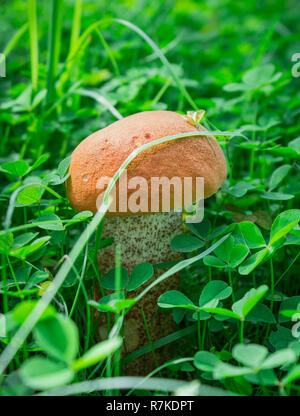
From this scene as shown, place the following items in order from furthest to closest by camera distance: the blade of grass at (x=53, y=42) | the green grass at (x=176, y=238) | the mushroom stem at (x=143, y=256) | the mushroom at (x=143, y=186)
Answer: the blade of grass at (x=53, y=42) < the mushroom stem at (x=143, y=256) < the mushroom at (x=143, y=186) < the green grass at (x=176, y=238)

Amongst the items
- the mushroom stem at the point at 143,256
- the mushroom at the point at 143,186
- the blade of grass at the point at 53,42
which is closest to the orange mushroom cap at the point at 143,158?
the mushroom at the point at 143,186

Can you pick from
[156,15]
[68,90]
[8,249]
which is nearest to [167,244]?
[8,249]

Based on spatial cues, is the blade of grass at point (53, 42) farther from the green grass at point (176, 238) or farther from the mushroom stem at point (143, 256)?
the mushroom stem at point (143, 256)

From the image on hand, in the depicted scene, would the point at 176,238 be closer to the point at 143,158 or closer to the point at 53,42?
the point at 143,158

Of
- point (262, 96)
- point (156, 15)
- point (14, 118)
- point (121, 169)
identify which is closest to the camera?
point (121, 169)

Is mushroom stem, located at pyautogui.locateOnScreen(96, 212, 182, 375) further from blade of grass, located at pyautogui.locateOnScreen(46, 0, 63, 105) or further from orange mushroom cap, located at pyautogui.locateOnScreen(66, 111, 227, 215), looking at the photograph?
blade of grass, located at pyautogui.locateOnScreen(46, 0, 63, 105)
